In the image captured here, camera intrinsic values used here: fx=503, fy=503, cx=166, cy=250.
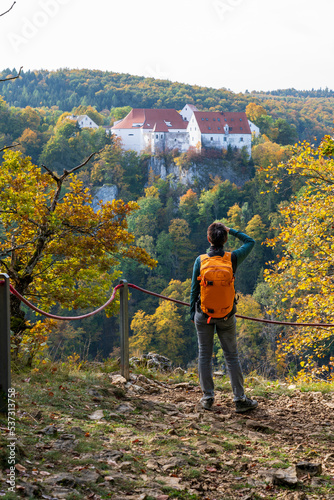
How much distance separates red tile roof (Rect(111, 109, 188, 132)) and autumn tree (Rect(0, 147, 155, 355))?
69625 millimetres

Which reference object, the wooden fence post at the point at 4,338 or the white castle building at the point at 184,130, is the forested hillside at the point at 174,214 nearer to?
the wooden fence post at the point at 4,338

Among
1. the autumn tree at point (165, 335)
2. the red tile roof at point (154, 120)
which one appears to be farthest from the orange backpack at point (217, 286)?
the red tile roof at point (154, 120)

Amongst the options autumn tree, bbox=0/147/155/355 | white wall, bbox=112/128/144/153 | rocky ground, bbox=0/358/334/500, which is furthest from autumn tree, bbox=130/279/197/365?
rocky ground, bbox=0/358/334/500

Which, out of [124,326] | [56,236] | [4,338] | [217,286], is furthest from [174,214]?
[4,338]

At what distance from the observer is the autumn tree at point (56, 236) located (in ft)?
22.5

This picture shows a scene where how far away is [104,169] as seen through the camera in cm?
6975

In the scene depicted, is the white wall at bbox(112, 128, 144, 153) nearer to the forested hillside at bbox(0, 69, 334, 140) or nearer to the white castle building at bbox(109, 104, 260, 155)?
the white castle building at bbox(109, 104, 260, 155)

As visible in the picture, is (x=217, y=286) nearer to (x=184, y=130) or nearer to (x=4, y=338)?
(x=4, y=338)

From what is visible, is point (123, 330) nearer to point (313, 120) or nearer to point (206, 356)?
point (206, 356)

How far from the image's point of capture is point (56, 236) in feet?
22.8

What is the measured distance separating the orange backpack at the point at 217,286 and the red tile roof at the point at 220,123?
6909cm

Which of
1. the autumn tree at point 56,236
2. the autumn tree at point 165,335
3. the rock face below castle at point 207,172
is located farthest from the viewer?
the rock face below castle at point 207,172

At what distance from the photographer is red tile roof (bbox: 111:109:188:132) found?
252ft

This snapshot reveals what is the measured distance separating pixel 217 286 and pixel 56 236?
3.84 m
